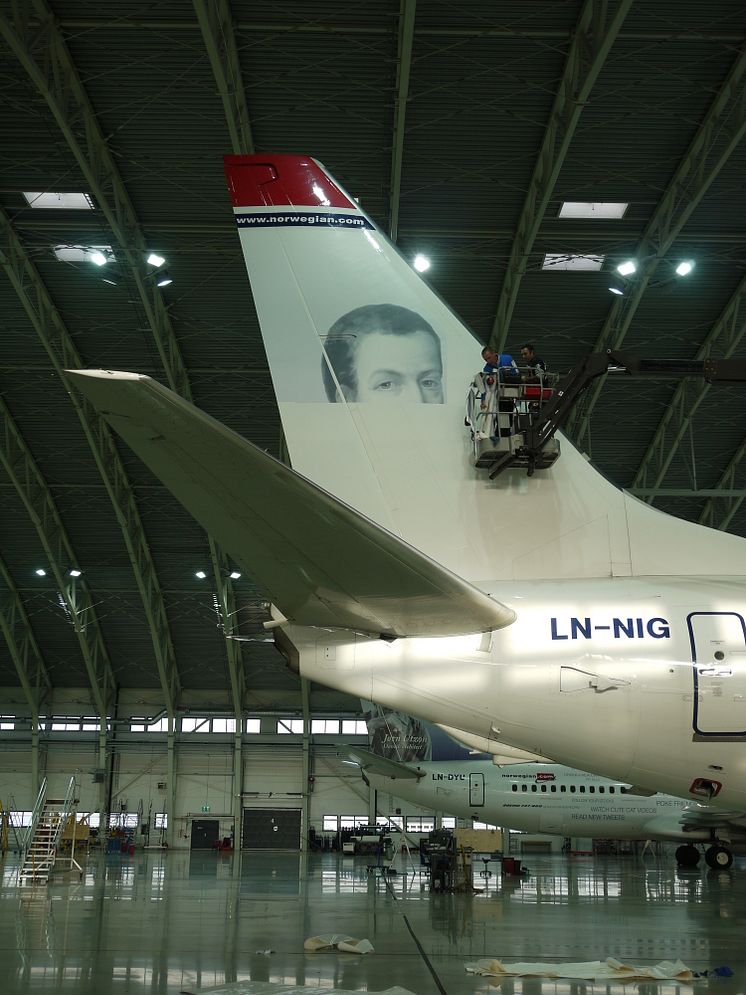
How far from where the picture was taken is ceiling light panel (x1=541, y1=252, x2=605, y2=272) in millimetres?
26656

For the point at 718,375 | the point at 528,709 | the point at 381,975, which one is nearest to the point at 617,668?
the point at 528,709

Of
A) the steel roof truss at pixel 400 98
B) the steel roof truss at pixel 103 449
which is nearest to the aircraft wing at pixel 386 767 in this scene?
the steel roof truss at pixel 103 449

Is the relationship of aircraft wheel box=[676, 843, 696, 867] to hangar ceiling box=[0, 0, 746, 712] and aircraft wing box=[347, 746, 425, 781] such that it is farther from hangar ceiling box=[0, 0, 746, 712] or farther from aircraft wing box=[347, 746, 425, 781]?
hangar ceiling box=[0, 0, 746, 712]

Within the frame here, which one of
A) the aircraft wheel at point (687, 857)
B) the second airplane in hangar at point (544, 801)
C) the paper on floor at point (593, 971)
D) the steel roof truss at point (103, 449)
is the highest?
the steel roof truss at point (103, 449)

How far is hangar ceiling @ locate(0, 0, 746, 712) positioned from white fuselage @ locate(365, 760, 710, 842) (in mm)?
11270

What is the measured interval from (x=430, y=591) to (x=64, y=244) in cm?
2293

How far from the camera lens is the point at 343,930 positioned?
14586 mm

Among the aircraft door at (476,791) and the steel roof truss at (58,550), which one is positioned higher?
the steel roof truss at (58,550)

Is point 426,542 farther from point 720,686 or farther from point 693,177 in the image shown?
point 693,177

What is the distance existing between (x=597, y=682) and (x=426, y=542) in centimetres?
199

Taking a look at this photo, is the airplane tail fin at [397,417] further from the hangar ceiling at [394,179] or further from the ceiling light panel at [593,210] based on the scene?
the ceiling light panel at [593,210]

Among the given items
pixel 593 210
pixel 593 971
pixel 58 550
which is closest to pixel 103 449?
pixel 58 550

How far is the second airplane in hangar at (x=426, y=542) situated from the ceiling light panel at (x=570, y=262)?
Result: 18.9 meters

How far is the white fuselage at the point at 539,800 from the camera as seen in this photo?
33469 millimetres
